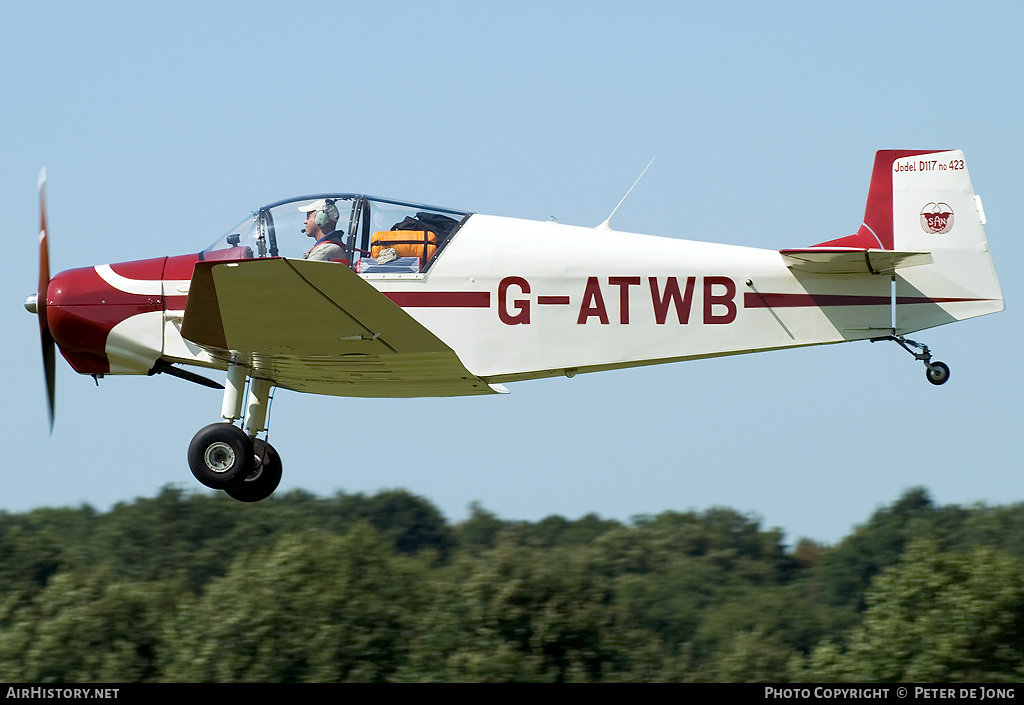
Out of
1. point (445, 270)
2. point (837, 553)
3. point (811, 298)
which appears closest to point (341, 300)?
point (445, 270)

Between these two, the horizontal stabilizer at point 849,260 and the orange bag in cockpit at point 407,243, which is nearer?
the horizontal stabilizer at point 849,260

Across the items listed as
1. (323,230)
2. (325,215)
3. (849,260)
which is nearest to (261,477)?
(323,230)

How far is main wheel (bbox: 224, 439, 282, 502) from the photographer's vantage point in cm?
1024

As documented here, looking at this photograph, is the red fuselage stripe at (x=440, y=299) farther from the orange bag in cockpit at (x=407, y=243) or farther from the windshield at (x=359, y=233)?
the orange bag in cockpit at (x=407, y=243)

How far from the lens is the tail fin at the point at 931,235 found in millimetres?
9555

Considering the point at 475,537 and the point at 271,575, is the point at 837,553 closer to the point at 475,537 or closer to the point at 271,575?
the point at 475,537

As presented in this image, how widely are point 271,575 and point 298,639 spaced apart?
2067mm

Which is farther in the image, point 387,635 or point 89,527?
point 89,527

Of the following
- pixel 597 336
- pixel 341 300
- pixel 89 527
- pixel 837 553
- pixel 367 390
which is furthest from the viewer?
pixel 89 527

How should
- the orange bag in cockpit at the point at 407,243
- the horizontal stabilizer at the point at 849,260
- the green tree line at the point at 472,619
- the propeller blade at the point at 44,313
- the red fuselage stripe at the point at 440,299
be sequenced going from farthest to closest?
the green tree line at the point at 472,619 < the propeller blade at the point at 44,313 < the orange bag in cockpit at the point at 407,243 < the red fuselage stripe at the point at 440,299 < the horizontal stabilizer at the point at 849,260

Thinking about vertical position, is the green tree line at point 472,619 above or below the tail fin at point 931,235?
below

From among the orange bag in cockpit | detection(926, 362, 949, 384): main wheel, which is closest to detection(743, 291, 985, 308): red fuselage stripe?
detection(926, 362, 949, 384): main wheel

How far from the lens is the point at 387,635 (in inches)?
936

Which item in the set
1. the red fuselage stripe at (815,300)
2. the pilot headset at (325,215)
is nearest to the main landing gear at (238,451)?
the pilot headset at (325,215)
